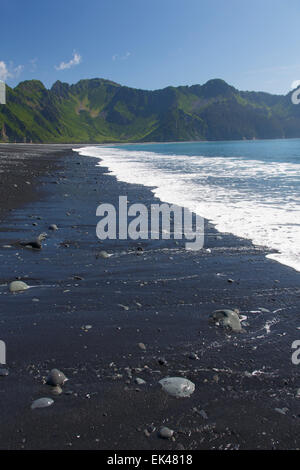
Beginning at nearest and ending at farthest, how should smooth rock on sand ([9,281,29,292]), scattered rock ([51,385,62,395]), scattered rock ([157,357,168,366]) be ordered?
scattered rock ([51,385,62,395])
scattered rock ([157,357,168,366])
smooth rock on sand ([9,281,29,292])

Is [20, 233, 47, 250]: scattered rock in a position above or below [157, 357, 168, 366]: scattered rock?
above

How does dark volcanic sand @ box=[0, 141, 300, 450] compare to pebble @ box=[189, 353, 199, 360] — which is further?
pebble @ box=[189, 353, 199, 360]

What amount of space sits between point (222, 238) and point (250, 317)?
481 centimetres

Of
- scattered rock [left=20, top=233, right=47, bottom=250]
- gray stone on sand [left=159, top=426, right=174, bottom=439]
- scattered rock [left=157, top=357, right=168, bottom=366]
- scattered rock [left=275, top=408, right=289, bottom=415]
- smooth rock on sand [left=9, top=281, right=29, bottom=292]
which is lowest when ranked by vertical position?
scattered rock [left=275, top=408, right=289, bottom=415]

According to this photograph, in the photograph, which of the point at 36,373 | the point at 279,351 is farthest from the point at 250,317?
the point at 36,373

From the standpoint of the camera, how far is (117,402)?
11.4ft

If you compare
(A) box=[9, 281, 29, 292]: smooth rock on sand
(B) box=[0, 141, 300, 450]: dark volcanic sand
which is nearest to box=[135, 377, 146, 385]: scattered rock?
(B) box=[0, 141, 300, 450]: dark volcanic sand

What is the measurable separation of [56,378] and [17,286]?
2985 mm

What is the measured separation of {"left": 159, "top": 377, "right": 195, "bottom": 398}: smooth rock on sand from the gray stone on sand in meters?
0.50

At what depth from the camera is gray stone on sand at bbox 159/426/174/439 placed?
306cm

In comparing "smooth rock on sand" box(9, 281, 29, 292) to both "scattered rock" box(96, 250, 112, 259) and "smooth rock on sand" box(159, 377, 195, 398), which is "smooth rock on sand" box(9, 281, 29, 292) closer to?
"scattered rock" box(96, 250, 112, 259)

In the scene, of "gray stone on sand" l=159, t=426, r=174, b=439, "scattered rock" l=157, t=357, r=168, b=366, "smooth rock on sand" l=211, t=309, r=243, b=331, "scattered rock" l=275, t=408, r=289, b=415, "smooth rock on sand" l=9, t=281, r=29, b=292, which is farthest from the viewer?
"smooth rock on sand" l=9, t=281, r=29, b=292

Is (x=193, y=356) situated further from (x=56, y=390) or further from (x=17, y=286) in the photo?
(x=17, y=286)

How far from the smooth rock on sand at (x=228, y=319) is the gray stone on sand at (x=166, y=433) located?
2.17m
